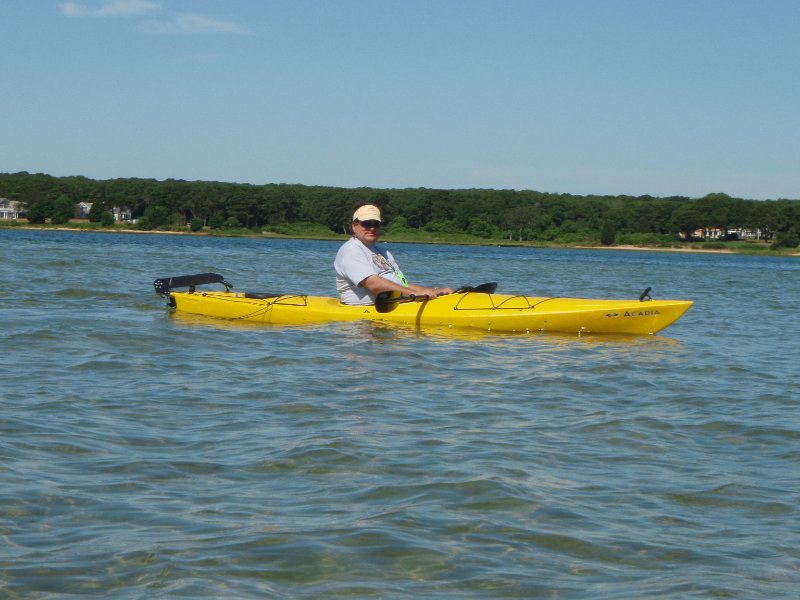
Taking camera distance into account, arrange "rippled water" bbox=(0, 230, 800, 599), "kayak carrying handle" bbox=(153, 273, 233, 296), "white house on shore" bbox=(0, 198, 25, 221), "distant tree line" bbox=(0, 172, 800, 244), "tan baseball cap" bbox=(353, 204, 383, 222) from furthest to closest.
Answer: "white house on shore" bbox=(0, 198, 25, 221), "distant tree line" bbox=(0, 172, 800, 244), "kayak carrying handle" bbox=(153, 273, 233, 296), "tan baseball cap" bbox=(353, 204, 383, 222), "rippled water" bbox=(0, 230, 800, 599)

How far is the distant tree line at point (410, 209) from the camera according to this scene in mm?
106938

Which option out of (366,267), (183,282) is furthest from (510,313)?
(183,282)

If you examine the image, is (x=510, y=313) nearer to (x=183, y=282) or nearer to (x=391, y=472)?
(x=183, y=282)

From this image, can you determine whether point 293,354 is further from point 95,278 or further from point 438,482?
point 95,278

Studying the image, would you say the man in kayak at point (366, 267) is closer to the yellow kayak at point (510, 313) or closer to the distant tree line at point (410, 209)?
the yellow kayak at point (510, 313)

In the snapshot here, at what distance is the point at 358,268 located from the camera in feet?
32.2

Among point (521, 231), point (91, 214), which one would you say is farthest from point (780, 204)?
point (91, 214)

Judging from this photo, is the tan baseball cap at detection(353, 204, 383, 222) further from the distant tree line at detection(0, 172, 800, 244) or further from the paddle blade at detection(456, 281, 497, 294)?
the distant tree line at detection(0, 172, 800, 244)

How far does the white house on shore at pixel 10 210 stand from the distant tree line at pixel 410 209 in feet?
4.06

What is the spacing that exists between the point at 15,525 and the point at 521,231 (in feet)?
354

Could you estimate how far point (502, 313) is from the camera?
9852mm

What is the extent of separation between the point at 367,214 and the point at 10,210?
4317 inches

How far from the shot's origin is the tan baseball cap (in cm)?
980

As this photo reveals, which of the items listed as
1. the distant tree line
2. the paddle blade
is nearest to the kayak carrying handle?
the paddle blade
